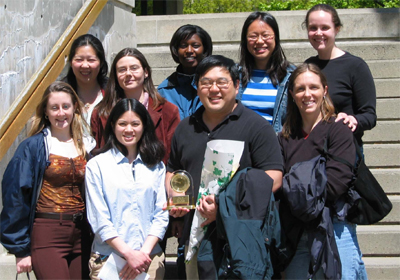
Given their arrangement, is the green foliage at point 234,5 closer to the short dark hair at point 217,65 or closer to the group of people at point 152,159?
the group of people at point 152,159

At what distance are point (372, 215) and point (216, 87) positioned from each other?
1.31m

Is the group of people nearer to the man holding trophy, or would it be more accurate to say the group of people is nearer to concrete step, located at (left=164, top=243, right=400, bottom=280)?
the man holding trophy

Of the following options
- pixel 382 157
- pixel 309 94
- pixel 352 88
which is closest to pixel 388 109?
pixel 382 157

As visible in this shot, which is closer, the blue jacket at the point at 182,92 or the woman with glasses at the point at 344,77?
the woman with glasses at the point at 344,77

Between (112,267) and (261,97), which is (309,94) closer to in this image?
(261,97)

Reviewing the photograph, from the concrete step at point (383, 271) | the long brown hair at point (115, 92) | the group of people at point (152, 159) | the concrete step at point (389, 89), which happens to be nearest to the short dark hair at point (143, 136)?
the group of people at point (152, 159)

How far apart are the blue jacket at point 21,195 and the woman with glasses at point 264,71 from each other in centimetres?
162

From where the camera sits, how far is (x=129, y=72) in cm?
393

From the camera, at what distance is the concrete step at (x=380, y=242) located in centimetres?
478

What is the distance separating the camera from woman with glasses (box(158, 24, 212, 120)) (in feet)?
14.5

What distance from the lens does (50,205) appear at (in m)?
3.55

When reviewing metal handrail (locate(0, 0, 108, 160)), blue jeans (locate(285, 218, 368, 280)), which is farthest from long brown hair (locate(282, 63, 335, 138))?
metal handrail (locate(0, 0, 108, 160))

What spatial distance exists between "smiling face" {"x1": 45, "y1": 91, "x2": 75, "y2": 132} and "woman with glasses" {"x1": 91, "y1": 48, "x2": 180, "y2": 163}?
0.27 meters

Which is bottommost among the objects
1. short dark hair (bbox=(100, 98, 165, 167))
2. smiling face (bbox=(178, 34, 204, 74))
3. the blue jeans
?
the blue jeans
